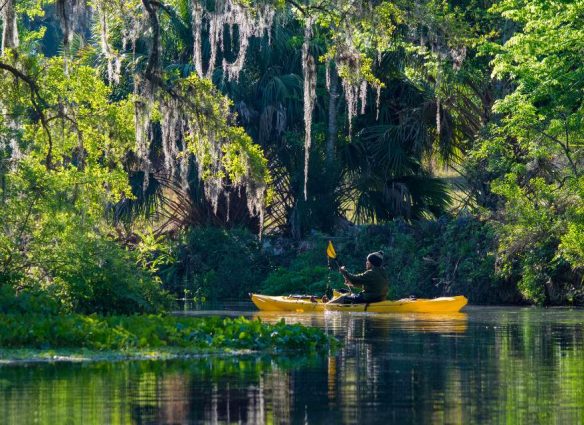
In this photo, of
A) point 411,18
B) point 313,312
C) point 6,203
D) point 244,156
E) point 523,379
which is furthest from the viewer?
point 313,312

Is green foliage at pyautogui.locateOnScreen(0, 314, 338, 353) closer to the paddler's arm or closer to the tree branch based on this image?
the tree branch

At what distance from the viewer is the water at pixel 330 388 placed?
1282 cm

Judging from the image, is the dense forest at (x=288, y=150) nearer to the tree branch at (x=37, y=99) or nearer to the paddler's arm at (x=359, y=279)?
the tree branch at (x=37, y=99)

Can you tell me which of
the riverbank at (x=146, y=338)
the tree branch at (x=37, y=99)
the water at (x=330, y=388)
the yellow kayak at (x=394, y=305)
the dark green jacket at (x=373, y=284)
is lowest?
the water at (x=330, y=388)

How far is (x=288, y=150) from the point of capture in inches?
1738

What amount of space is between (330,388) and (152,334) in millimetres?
5332

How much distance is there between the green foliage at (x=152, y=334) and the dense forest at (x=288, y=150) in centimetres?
192

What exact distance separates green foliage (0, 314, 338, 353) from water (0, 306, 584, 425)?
0.82 m

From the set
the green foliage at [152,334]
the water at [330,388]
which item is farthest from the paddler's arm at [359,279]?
the green foliage at [152,334]

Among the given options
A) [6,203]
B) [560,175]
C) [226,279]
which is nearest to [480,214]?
[560,175]

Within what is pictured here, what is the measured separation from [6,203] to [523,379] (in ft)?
39.7

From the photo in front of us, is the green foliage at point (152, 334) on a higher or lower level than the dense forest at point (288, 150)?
lower

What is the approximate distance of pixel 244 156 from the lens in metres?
27.5

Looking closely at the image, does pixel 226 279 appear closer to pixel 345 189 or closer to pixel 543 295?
pixel 345 189
